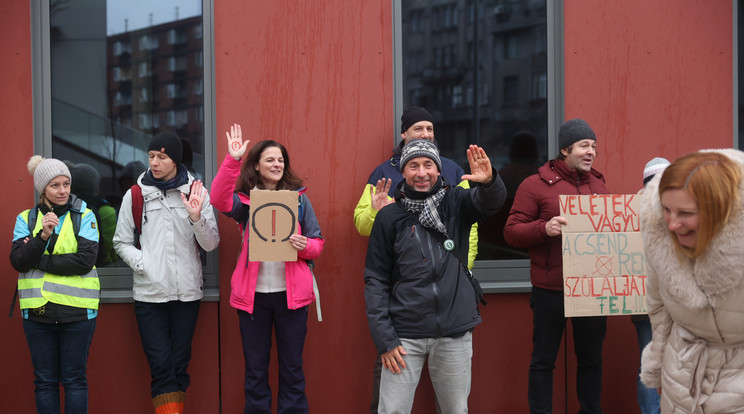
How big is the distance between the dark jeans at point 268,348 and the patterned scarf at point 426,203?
129 cm

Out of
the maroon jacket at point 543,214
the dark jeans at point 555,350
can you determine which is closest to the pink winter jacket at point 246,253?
the maroon jacket at point 543,214

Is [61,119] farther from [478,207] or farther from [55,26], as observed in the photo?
[478,207]

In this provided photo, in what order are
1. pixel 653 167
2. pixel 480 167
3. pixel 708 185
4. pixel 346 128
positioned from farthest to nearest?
1. pixel 346 128
2. pixel 653 167
3. pixel 480 167
4. pixel 708 185

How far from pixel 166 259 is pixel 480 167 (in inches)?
93.7

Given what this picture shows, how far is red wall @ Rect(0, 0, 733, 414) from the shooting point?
211 inches

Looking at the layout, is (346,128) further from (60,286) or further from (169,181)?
(60,286)

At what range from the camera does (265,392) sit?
479 centimetres

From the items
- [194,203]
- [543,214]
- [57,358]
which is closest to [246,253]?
[194,203]

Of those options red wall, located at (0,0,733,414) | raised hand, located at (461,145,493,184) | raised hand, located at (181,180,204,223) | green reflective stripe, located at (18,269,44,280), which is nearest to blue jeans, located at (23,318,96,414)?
green reflective stripe, located at (18,269,44,280)

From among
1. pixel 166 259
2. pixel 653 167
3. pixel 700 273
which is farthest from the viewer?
pixel 653 167

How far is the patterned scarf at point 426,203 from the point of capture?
3.90 meters

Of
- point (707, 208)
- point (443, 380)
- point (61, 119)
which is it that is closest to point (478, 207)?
point (443, 380)

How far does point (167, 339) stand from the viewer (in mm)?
4969

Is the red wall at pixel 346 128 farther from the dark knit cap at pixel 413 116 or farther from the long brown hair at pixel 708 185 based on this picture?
the long brown hair at pixel 708 185
